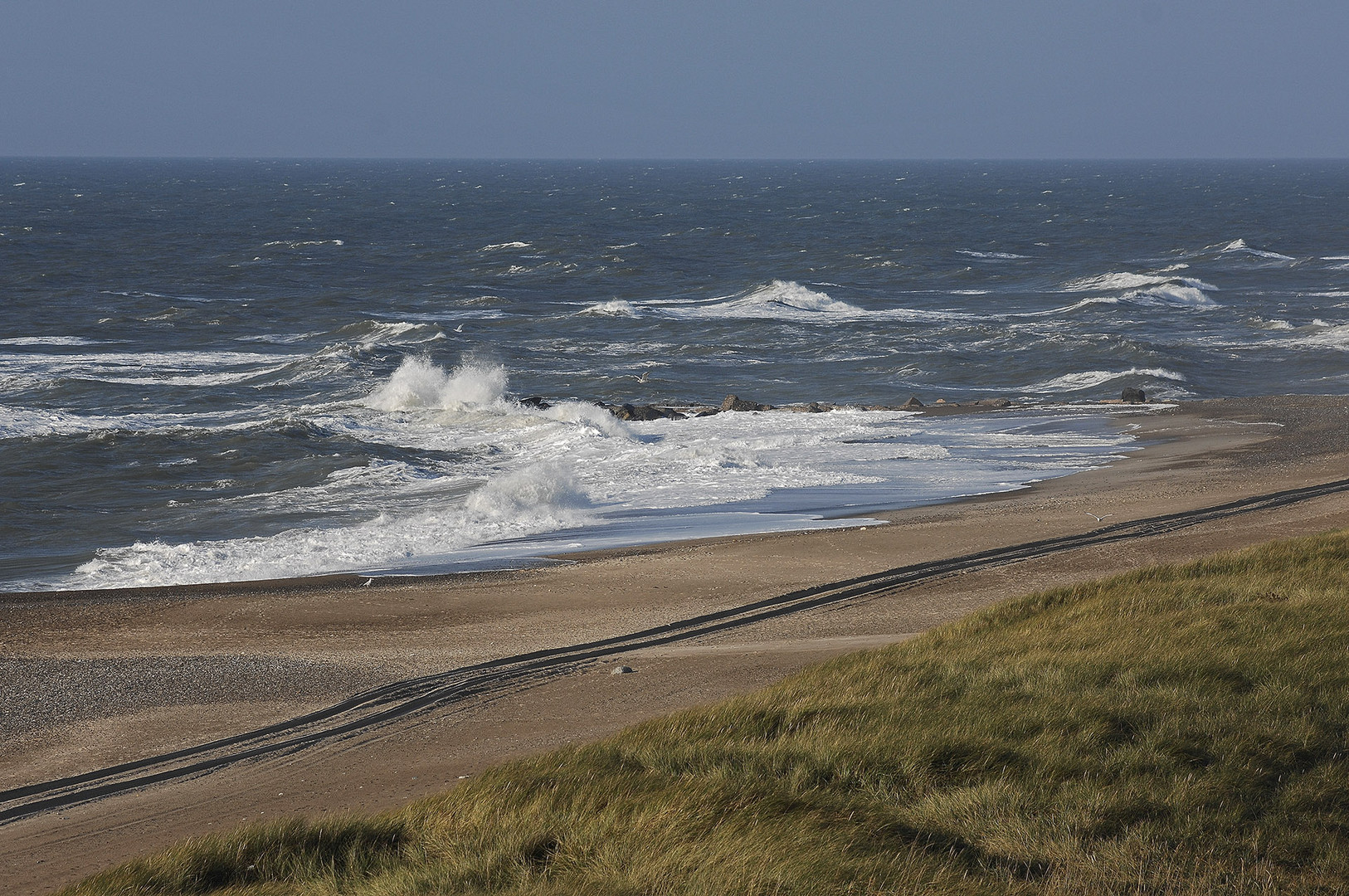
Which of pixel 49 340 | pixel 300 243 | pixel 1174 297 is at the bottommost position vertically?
pixel 49 340

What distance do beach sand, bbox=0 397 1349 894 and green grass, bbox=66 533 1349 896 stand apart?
1552mm

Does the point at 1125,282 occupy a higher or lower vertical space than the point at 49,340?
higher

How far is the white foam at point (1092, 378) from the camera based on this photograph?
118ft

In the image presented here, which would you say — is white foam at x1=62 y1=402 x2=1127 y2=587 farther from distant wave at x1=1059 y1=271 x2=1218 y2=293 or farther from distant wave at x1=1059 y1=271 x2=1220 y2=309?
distant wave at x1=1059 y1=271 x2=1218 y2=293

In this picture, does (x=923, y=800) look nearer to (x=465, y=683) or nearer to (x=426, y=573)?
(x=465, y=683)

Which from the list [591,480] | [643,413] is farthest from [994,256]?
[591,480]

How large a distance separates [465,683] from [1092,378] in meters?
29.9

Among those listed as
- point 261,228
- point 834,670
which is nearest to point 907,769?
point 834,670

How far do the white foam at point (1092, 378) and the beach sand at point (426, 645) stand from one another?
16.1 m

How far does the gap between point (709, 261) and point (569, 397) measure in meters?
37.2

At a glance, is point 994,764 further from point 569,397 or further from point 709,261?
point 709,261

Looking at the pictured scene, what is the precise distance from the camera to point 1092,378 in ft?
120

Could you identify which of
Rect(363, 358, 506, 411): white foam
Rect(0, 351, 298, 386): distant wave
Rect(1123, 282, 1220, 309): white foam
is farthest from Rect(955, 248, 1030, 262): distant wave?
Rect(363, 358, 506, 411): white foam

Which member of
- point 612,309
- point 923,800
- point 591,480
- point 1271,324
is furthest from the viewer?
point 612,309
